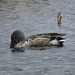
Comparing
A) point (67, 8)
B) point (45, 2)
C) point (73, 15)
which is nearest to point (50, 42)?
point (73, 15)

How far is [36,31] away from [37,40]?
245cm

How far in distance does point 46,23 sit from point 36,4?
4.81 m

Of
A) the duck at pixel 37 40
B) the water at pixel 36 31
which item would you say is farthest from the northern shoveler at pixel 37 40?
the water at pixel 36 31

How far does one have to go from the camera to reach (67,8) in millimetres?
26234

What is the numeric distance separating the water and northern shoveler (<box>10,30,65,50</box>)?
38 centimetres

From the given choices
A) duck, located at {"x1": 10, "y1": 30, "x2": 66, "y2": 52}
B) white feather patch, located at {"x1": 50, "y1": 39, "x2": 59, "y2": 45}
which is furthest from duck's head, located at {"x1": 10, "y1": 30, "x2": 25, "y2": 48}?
white feather patch, located at {"x1": 50, "y1": 39, "x2": 59, "y2": 45}

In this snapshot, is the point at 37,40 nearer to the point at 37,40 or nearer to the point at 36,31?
the point at 37,40

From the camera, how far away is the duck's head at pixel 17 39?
729 inches

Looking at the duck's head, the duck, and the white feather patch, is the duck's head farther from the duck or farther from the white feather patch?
the white feather patch

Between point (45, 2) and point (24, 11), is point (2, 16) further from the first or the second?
point (45, 2)

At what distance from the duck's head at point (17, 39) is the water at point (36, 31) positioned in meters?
0.32

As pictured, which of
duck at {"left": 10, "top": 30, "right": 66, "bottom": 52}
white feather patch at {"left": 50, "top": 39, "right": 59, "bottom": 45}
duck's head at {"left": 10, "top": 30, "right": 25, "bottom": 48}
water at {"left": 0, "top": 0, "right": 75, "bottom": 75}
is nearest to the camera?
water at {"left": 0, "top": 0, "right": 75, "bottom": 75}

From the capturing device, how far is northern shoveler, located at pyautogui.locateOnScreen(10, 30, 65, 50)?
1867 cm

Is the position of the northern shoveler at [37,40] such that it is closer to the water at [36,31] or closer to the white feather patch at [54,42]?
the white feather patch at [54,42]
